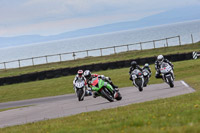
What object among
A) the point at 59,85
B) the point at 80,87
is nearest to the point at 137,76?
the point at 80,87

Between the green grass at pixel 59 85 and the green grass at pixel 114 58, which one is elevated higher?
the green grass at pixel 114 58

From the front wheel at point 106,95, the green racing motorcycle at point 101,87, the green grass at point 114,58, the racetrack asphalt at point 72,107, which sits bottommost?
the racetrack asphalt at point 72,107

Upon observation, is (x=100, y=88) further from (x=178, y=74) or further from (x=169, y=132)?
(x=178, y=74)

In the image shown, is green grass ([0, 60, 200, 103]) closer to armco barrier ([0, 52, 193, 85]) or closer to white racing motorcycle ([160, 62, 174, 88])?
armco barrier ([0, 52, 193, 85])

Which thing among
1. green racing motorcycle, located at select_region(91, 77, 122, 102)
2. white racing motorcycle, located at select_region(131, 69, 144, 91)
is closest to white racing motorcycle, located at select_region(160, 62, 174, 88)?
white racing motorcycle, located at select_region(131, 69, 144, 91)

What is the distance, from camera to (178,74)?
3131 centimetres

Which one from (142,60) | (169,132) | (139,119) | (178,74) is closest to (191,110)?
(139,119)

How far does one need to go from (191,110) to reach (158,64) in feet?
36.9

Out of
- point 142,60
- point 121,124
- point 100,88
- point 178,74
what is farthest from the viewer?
point 142,60

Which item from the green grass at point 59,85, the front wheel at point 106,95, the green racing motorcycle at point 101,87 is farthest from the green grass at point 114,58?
the green racing motorcycle at point 101,87

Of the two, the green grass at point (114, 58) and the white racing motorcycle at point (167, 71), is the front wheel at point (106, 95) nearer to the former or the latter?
the white racing motorcycle at point (167, 71)

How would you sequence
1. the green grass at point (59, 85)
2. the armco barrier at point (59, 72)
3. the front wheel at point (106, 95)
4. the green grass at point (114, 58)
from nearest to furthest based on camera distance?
the front wheel at point (106, 95), the green grass at point (59, 85), the armco barrier at point (59, 72), the green grass at point (114, 58)

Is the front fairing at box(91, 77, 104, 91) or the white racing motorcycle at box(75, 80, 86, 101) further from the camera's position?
the white racing motorcycle at box(75, 80, 86, 101)

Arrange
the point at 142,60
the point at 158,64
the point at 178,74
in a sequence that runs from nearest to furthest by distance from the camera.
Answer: the point at 158,64 → the point at 178,74 → the point at 142,60
